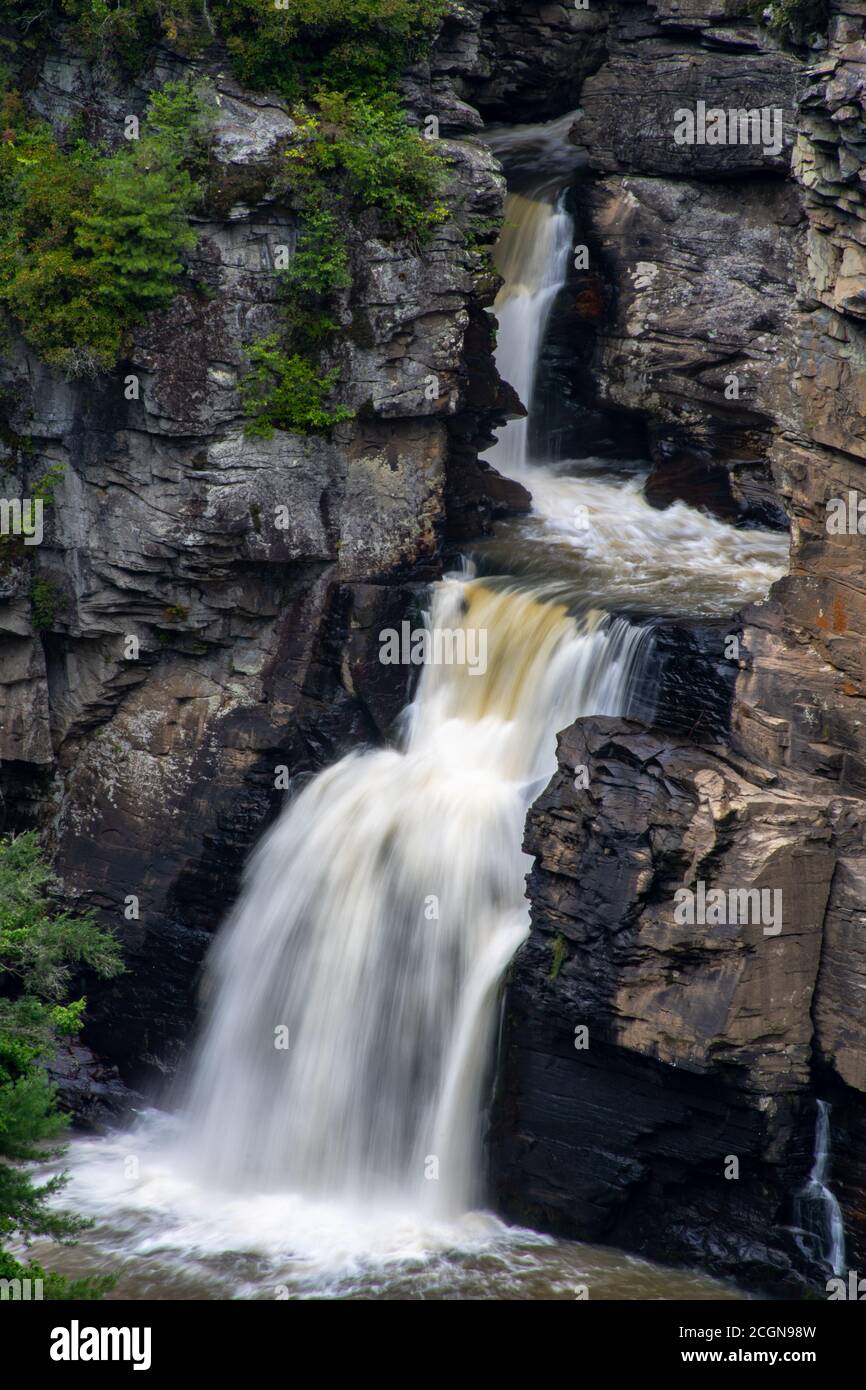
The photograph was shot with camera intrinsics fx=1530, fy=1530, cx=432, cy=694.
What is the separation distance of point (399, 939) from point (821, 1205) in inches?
214

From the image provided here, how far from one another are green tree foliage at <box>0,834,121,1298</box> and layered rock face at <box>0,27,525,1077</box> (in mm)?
1221

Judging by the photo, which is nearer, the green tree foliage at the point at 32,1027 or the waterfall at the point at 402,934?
the green tree foliage at the point at 32,1027

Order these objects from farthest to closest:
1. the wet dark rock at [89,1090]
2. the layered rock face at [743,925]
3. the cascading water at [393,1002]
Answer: the wet dark rock at [89,1090], the cascading water at [393,1002], the layered rock face at [743,925]

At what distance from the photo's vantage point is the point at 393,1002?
17.7 metres

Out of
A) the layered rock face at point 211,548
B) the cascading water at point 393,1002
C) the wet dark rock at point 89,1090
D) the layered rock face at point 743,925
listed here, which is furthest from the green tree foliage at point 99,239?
the wet dark rock at point 89,1090

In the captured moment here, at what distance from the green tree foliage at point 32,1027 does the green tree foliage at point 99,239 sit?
6594 mm

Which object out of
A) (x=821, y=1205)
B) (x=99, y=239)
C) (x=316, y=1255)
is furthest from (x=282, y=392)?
(x=821, y=1205)

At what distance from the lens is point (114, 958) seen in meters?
19.6

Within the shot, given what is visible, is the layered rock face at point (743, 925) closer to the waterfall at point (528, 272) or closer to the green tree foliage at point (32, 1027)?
the green tree foliage at point (32, 1027)

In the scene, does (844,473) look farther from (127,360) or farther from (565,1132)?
(127,360)

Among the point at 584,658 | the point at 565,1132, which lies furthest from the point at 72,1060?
the point at 584,658

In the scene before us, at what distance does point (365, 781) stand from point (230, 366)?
5741mm

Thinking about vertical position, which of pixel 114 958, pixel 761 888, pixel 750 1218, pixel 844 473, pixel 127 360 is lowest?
pixel 750 1218

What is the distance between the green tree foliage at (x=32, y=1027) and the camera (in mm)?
12531
